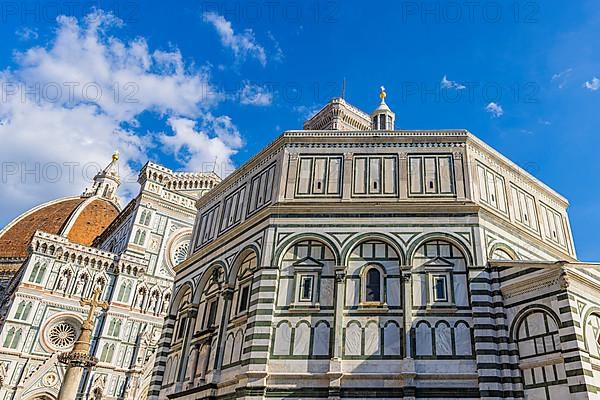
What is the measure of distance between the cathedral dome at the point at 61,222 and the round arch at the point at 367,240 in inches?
2029

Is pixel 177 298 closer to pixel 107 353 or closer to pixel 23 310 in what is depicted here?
pixel 107 353

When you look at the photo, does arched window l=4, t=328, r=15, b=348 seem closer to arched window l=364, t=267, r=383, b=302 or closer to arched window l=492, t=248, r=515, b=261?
arched window l=364, t=267, r=383, b=302

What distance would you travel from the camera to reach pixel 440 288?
14.6 metres

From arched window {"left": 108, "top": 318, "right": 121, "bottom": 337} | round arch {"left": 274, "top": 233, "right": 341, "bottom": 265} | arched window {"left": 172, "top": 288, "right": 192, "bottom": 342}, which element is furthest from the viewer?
arched window {"left": 108, "top": 318, "right": 121, "bottom": 337}

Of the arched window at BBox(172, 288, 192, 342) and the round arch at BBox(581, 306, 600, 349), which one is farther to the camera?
the arched window at BBox(172, 288, 192, 342)

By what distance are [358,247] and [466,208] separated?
3.56 m

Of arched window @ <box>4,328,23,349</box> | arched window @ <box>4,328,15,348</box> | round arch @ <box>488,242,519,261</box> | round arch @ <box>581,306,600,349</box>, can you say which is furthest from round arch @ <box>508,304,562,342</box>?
arched window @ <box>4,328,15,348</box>

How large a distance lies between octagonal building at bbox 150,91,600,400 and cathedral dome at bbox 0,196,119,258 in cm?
4775

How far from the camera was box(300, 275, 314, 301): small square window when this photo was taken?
Result: 15.0 m

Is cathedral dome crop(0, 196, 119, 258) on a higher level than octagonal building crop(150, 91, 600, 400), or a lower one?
higher

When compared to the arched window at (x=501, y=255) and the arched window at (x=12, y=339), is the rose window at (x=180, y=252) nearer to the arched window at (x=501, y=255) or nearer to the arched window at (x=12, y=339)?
the arched window at (x=12, y=339)

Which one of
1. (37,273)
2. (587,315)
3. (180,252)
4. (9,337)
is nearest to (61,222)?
(180,252)

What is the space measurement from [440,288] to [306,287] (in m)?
3.91

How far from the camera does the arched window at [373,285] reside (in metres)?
14.8
